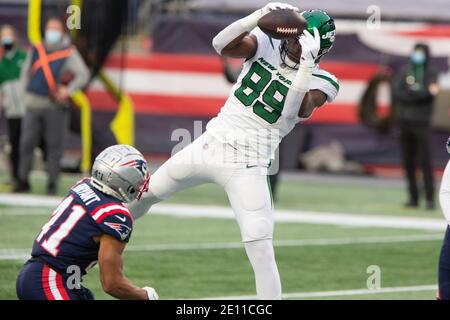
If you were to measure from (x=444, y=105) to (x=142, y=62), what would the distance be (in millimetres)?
4870

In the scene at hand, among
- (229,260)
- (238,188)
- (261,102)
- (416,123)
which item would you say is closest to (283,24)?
(261,102)

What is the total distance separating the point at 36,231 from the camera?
10.9m

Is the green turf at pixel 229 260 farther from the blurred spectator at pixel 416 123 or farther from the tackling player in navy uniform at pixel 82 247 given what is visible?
the blurred spectator at pixel 416 123

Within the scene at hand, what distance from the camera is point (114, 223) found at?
5695 millimetres

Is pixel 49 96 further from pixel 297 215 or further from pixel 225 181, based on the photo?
pixel 225 181

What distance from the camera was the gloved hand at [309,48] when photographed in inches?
267

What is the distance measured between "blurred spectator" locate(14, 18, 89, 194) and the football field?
473 millimetres

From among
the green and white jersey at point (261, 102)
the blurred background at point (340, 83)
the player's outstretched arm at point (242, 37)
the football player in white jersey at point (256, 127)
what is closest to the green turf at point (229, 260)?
the football player in white jersey at point (256, 127)

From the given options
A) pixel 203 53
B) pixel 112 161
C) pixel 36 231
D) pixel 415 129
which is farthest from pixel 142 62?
pixel 112 161

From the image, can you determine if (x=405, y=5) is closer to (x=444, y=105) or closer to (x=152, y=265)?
(x=444, y=105)

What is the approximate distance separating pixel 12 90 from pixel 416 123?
194 inches

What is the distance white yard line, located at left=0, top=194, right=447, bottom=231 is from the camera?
12.6m

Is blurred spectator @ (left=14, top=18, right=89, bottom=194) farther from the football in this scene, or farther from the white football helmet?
the white football helmet

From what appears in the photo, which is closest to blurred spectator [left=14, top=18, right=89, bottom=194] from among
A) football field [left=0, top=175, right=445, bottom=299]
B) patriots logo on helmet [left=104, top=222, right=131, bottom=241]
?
football field [left=0, top=175, right=445, bottom=299]
